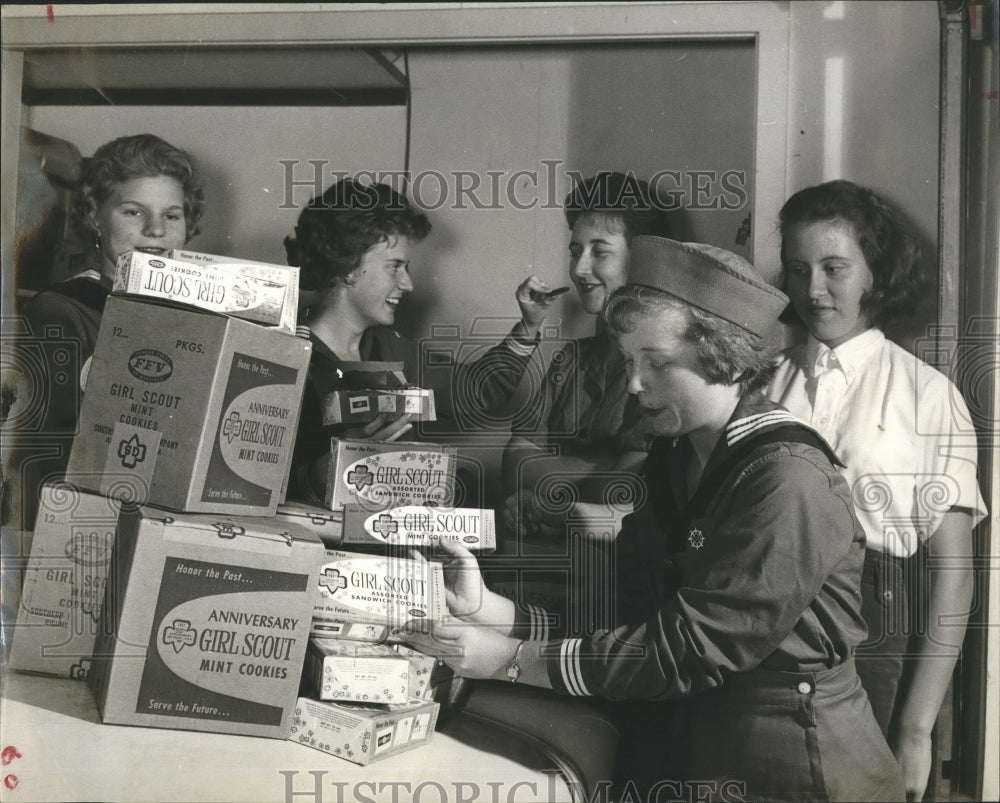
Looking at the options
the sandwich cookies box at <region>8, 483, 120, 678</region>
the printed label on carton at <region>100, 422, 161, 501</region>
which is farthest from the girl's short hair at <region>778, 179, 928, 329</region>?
the sandwich cookies box at <region>8, 483, 120, 678</region>

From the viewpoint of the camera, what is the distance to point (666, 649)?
7.02 feet

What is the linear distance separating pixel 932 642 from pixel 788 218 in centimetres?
108

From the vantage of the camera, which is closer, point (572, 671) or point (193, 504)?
point (193, 504)

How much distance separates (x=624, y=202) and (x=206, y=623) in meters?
1.36

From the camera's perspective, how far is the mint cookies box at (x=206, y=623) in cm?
200

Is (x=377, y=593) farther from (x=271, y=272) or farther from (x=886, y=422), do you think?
(x=886, y=422)

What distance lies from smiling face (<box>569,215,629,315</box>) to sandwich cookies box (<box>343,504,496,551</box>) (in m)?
0.57

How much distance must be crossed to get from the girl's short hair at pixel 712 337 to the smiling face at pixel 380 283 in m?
0.50

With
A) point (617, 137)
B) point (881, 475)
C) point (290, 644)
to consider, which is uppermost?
point (617, 137)

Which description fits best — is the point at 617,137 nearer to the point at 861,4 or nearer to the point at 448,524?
the point at 861,4

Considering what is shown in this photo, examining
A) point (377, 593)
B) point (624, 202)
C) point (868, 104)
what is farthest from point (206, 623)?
point (868, 104)

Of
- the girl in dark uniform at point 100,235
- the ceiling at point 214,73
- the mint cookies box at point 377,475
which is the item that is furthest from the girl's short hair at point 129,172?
the mint cookies box at point 377,475

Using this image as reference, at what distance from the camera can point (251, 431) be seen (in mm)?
2066

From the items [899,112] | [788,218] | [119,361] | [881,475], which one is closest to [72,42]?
[119,361]
